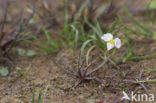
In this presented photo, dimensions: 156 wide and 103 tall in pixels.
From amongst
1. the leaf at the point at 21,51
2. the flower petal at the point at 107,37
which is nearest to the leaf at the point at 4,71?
the leaf at the point at 21,51

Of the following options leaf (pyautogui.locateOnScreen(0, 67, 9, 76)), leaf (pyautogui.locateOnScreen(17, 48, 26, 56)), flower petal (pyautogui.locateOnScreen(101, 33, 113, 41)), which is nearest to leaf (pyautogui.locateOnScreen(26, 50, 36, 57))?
leaf (pyautogui.locateOnScreen(17, 48, 26, 56))

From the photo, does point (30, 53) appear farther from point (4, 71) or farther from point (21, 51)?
point (4, 71)

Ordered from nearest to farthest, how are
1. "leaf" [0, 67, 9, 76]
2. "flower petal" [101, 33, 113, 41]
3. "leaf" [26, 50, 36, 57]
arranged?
"flower petal" [101, 33, 113, 41], "leaf" [0, 67, 9, 76], "leaf" [26, 50, 36, 57]

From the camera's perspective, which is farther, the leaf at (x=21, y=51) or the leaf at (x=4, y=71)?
the leaf at (x=21, y=51)

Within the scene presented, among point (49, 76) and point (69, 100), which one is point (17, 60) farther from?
point (69, 100)

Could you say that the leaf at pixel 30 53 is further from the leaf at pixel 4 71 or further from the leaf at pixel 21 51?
the leaf at pixel 4 71

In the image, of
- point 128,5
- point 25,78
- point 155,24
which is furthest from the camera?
point 128,5

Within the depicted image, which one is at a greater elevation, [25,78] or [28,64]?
[28,64]

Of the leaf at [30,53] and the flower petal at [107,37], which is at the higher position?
the flower petal at [107,37]

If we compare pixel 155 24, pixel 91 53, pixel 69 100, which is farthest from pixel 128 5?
pixel 69 100

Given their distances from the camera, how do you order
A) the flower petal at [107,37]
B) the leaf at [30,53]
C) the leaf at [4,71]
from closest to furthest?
the flower petal at [107,37], the leaf at [4,71], the leaf at [30,53]

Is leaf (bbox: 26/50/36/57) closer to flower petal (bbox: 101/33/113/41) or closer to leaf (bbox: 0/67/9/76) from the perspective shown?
leaf (bbox: 0/67/9/76)
